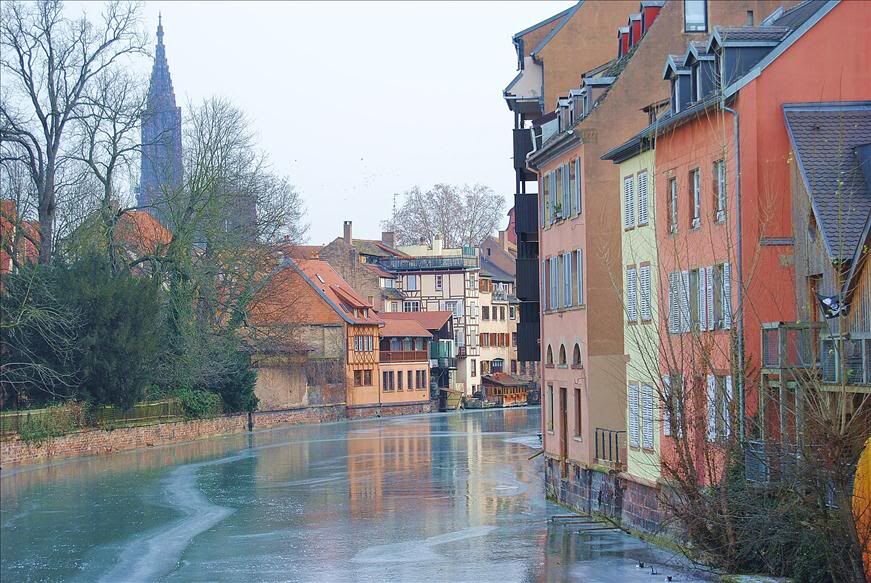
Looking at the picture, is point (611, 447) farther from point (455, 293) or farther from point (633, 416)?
point (455, 293)

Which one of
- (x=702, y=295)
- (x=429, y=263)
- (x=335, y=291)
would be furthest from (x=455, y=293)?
(x=702, y=295)

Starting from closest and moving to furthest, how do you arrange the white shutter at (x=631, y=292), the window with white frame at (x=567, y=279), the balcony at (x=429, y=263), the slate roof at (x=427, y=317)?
1. the white shutter at (x=631, y=292)
2. the window with white frame at (x=567, y=279)
3. the slate roof at (x=427, y=317)
4. the balcony at (x=429, y=263)

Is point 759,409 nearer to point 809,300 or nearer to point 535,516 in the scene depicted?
point 809,300

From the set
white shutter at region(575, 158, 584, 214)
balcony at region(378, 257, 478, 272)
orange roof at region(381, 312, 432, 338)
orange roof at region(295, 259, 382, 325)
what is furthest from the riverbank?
white shutter at region(575, 158, 584, 214)

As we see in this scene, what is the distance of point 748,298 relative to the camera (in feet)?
65.0

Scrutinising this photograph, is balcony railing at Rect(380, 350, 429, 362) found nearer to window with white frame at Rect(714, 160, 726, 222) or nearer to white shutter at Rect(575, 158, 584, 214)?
white shutter at Rect(575, 158, 584, 214)

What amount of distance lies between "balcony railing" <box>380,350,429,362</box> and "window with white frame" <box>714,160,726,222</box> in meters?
58.6

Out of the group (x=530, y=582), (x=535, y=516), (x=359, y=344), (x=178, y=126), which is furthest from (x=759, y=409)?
(x=359, y=344)

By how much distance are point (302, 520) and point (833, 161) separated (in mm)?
16792

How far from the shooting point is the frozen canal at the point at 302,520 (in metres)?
24.5

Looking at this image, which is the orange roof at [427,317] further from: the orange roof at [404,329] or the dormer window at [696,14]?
the dormer window at [696,14]

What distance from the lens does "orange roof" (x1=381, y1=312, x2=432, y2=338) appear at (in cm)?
8212

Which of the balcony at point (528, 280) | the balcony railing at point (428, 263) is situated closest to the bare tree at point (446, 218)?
the balcony railing at point (428, 263)

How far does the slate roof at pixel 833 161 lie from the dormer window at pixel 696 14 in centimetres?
913
